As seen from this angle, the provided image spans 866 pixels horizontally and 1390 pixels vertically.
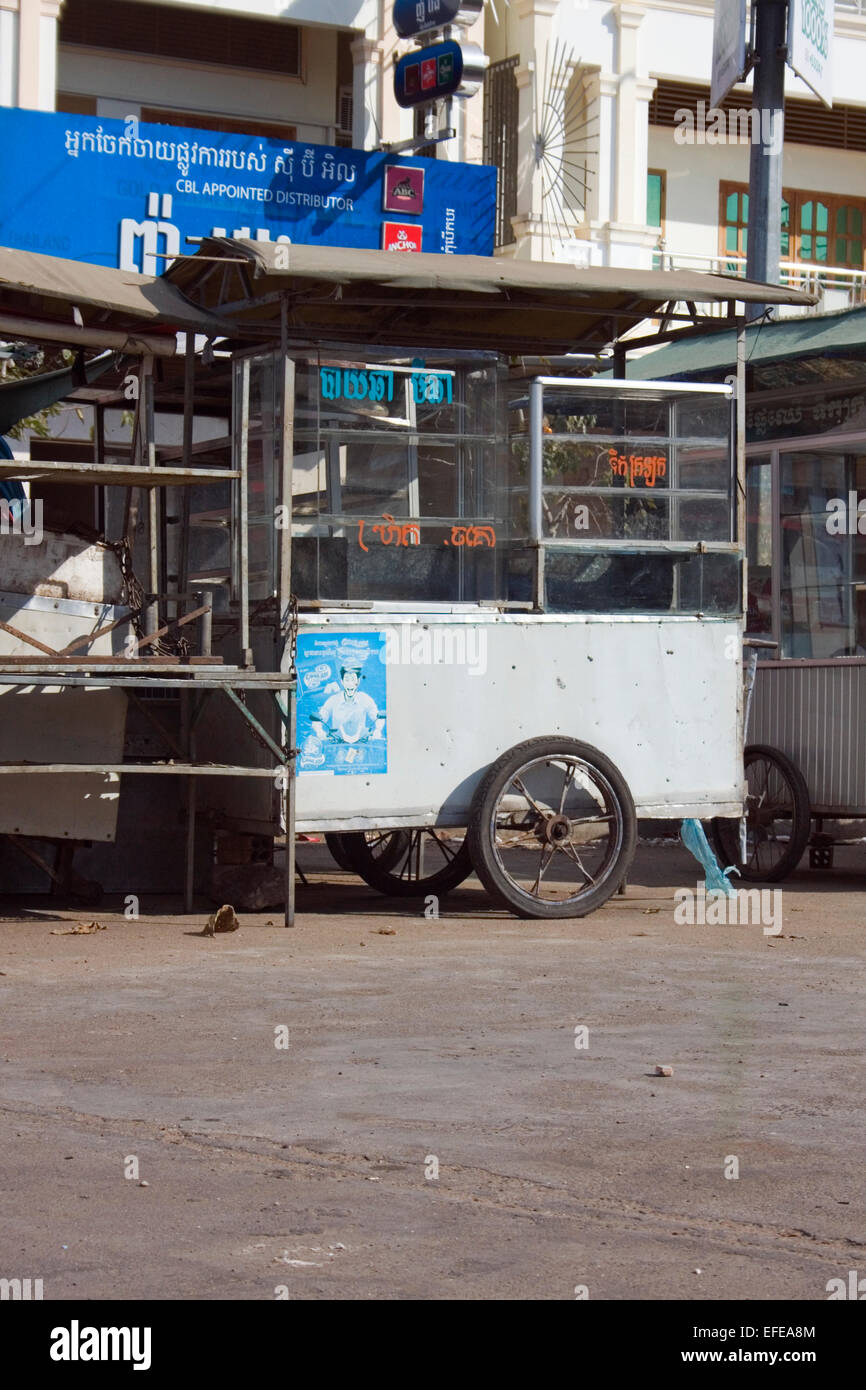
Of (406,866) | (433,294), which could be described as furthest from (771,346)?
(406,866)

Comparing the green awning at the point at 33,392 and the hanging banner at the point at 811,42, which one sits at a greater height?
the hanging banner at the point at 811,42

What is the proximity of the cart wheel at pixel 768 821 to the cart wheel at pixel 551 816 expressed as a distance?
2.28m

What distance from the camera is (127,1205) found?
181 inches

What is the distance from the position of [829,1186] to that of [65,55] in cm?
2047

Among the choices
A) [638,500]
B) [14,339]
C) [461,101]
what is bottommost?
[638,500]

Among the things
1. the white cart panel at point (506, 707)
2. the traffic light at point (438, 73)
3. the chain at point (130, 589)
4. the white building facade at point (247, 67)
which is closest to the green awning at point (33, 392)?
the chain at point (130, 589)

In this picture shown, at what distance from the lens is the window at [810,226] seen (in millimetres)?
28484

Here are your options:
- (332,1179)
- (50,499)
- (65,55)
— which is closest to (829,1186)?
(332,1179)

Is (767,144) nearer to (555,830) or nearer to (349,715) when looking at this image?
(555,830)

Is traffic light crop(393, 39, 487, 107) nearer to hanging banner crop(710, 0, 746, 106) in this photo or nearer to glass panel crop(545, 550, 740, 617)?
hanging banner crop(710, 0, 746, 106)

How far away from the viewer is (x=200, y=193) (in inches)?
728

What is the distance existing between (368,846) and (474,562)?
224 cm

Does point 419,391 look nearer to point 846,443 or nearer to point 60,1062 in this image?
point 846,443

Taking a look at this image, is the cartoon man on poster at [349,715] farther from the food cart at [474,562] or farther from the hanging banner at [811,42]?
the hanging banner at [811,42]
